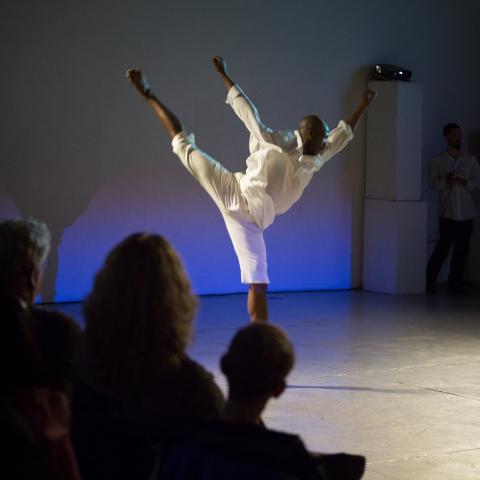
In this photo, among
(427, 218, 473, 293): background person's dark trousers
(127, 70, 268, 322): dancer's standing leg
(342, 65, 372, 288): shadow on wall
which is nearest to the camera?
(127, 70, 268, 322): dancer's standing leg

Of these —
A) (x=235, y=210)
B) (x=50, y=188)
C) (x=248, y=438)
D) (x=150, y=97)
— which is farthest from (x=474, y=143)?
(x=248, y=438)

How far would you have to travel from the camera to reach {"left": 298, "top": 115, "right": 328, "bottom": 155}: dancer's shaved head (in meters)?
5.40

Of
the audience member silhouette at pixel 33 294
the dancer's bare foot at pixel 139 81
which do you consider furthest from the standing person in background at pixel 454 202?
the audience member silhouette at pixel 33 294

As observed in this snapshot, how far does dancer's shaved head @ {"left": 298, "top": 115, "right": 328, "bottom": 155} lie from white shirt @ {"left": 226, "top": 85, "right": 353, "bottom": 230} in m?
0.03

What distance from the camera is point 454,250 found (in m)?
9.95

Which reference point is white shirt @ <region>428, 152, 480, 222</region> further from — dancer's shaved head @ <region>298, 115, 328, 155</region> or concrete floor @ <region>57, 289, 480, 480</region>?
dancer's shaved head @ <region>298, 115, 328, 155</region>

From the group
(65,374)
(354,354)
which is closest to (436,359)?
(354,354)

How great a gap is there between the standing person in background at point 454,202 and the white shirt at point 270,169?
4.40 meters

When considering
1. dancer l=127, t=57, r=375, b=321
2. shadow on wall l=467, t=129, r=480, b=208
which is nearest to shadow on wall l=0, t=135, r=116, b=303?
dancer l=127, t=57, r=375, b=321

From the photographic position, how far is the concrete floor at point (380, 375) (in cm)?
434

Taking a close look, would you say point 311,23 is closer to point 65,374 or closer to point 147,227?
point 147,227

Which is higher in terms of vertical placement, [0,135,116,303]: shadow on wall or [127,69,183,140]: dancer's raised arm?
[127,69,183,140]: dancer's raised arm

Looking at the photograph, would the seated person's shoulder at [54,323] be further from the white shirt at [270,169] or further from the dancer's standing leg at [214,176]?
the white shirt at [270,169]

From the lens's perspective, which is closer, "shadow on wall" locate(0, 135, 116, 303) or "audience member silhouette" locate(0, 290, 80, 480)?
"audience member silhouette" locate(0, 290, 80, 480)
